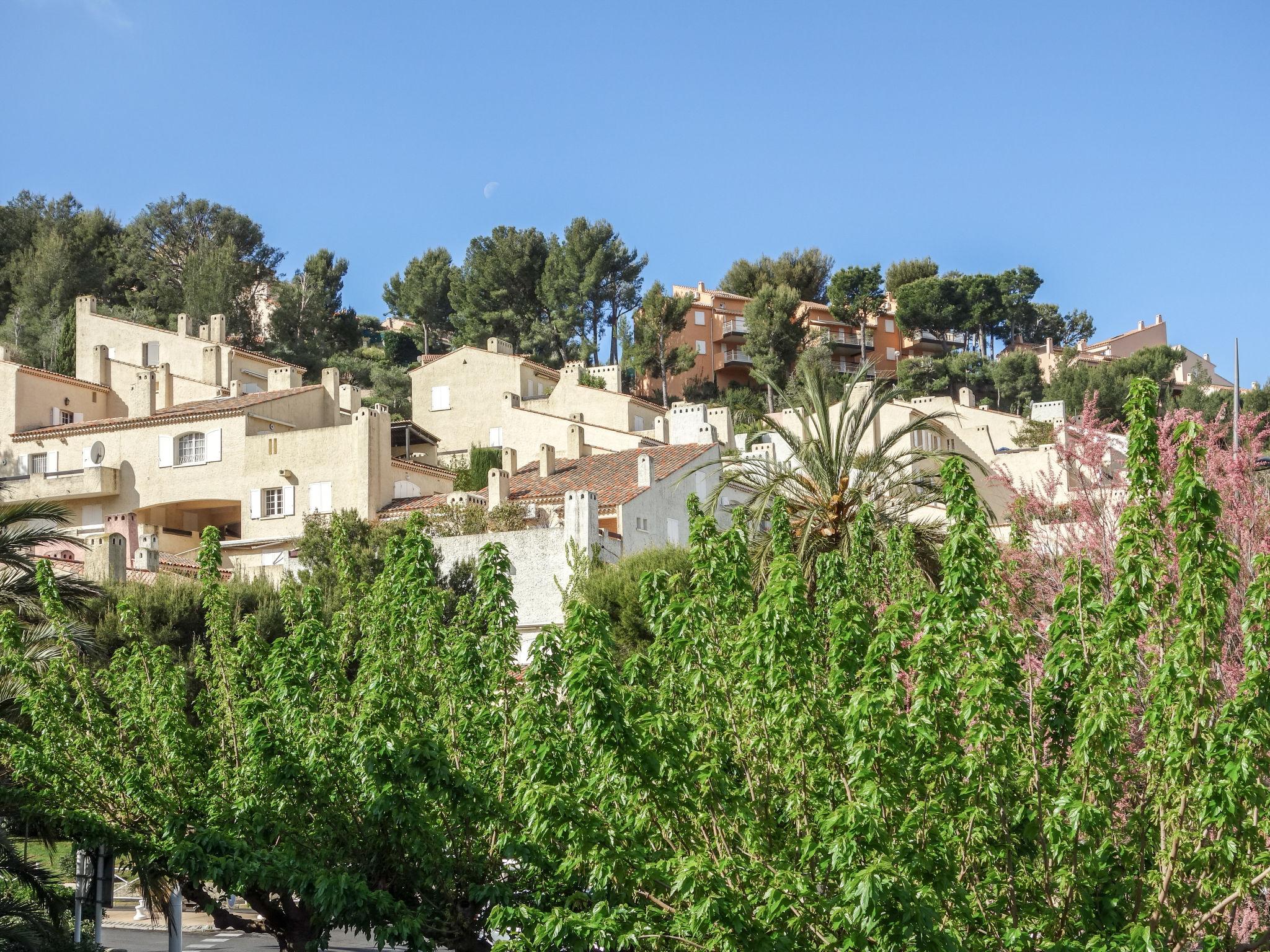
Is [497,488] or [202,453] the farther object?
[202,453]

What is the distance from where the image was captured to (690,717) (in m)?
14.0

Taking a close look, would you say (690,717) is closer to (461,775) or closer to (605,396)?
(461,775)

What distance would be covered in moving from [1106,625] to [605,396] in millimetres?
53042

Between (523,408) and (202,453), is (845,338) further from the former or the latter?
(202,453)

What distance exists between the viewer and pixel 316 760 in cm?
1595

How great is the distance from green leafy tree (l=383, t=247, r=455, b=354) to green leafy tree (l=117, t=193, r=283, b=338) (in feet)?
27.0

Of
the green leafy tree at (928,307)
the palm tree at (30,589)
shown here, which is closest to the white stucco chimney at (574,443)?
the palm tree at (30,589)

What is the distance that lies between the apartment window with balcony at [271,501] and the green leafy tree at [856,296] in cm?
4852

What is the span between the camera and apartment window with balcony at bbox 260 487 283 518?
176 ft

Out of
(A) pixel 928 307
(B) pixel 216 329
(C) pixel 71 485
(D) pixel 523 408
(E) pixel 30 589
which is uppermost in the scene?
(A) pixel 928 307

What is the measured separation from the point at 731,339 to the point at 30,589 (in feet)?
236

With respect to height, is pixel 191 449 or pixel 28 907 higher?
pixel 191 449

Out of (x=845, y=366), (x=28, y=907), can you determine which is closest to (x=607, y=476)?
(x=28, y=907)

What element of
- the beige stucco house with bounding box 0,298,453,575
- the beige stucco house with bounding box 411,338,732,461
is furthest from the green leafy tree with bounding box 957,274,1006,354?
the beige stucco house with bounding box 0,298,453,575
